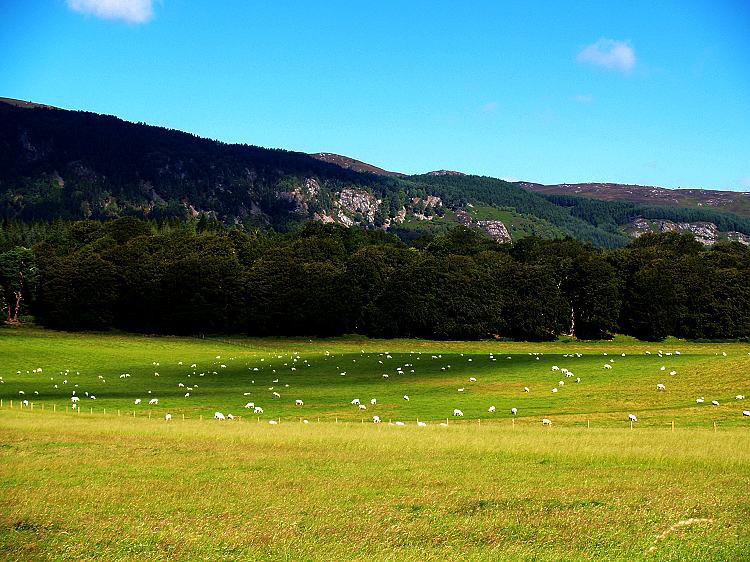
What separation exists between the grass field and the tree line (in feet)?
213

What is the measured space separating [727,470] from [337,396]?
145 feet

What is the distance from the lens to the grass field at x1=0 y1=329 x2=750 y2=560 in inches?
818

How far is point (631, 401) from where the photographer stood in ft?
216

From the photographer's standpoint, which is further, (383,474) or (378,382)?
(378,382)

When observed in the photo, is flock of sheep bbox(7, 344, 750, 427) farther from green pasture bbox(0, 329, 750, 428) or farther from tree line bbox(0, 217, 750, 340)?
tree line bbox(0, 217, 750, 340)

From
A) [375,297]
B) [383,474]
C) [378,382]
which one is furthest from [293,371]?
[383,474]

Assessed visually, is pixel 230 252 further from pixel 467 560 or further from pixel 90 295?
pixel 467 560

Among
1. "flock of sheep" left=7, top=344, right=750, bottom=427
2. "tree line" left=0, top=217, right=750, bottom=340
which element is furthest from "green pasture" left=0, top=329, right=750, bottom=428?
"tree line" left=0, top=217, right=750, bottom=340

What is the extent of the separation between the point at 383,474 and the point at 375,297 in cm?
11663

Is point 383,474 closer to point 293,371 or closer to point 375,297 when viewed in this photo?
point 293,371

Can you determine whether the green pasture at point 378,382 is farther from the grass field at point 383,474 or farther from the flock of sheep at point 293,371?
the grass field at point 383,474

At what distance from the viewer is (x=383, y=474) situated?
102 feet

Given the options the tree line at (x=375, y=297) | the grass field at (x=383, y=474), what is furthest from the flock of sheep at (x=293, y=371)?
the tree line at (x=375, y=297)

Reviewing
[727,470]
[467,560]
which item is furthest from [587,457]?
[467,560]
